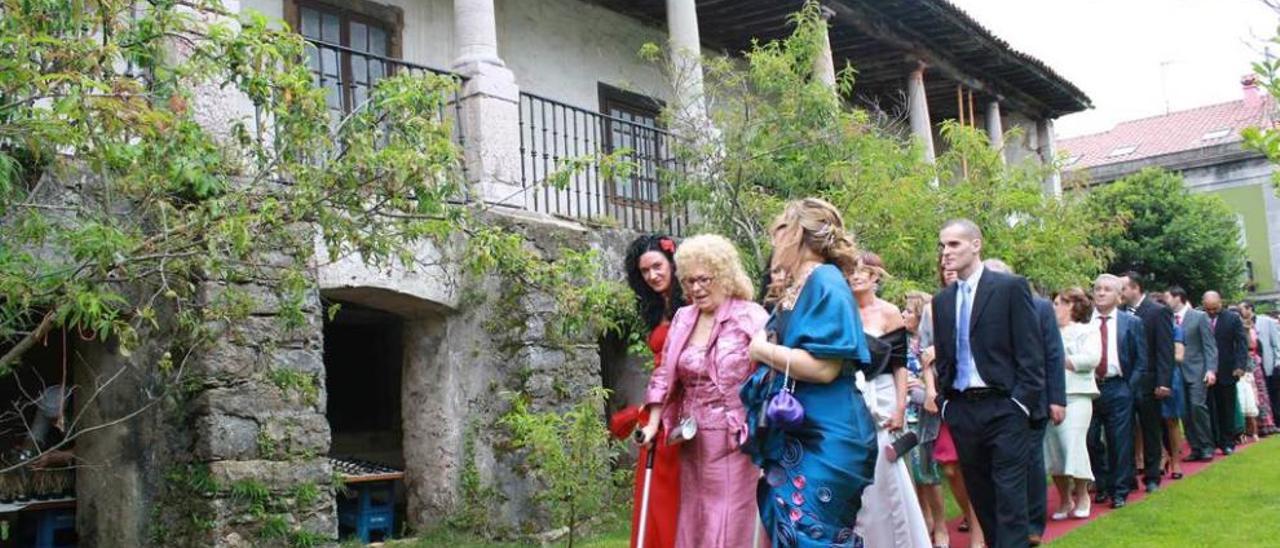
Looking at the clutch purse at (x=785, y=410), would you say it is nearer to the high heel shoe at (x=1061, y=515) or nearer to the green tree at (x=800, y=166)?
the green tree at (x=800, y=166)

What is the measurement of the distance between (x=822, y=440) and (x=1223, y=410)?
1015 cm

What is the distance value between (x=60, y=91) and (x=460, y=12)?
5.38 meters

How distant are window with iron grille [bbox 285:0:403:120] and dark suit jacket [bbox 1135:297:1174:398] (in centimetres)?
702

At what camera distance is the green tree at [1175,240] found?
2808cm

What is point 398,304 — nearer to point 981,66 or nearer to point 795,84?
point 795,84

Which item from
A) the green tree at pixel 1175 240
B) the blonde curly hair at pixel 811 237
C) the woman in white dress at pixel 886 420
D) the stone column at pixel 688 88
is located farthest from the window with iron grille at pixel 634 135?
the green tree at pixel 1175 240

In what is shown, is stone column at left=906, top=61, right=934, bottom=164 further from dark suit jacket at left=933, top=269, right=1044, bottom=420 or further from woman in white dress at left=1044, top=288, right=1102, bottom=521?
dark suit jacket at left=933, top=269, right=1044, bottom=420

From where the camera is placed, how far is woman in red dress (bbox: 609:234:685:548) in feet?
18.5

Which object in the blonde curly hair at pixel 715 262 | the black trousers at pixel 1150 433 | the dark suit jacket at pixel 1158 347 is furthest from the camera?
the dark suit jacket at pixel 1158 347

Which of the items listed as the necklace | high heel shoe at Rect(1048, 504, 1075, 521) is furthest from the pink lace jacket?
high heel shoe at Rect(1048, 504, 1075, 521)

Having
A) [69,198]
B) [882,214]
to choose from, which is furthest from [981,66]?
[69,198]

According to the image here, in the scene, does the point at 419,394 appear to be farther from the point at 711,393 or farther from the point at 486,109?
the point at 711,393

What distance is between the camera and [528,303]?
29.8ft

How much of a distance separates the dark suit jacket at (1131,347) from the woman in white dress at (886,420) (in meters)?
3.85
